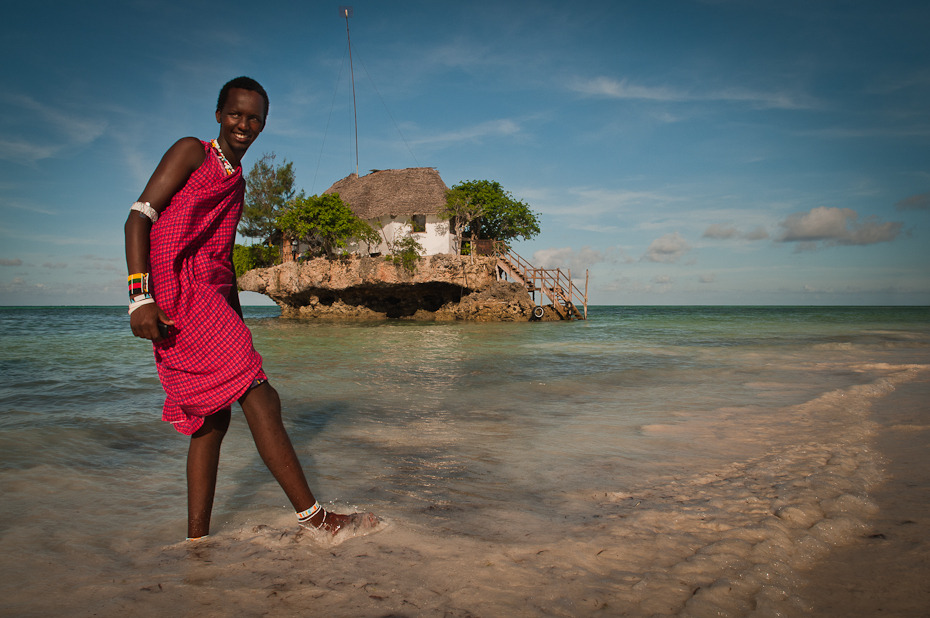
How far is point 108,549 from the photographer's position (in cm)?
194

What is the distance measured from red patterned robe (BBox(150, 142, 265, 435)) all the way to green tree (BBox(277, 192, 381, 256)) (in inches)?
1143

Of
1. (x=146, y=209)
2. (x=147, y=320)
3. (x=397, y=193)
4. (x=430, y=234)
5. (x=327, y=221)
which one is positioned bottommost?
(x=147, y=320)

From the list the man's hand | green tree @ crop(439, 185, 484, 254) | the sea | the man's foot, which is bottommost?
the sea

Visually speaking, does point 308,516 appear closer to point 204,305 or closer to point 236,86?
point 204,305

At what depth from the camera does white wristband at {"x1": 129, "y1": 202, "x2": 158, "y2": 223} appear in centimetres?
173

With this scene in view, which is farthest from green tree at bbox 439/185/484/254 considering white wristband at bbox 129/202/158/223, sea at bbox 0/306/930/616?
white wristband at bbox 129/202/158/223

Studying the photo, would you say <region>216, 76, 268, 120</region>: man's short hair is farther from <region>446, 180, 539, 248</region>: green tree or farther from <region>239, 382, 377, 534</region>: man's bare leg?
<region>446, 180, 539, 248</region>: green tree

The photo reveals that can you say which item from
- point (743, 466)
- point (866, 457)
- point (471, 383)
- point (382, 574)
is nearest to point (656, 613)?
point (382, 574)

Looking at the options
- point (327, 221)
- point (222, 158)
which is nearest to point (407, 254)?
point (327, 221)

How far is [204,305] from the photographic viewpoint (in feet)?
5.98

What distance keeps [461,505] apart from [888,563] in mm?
1629

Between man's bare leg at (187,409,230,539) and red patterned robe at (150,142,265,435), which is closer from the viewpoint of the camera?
red patterned robe at (150,142,265,435)

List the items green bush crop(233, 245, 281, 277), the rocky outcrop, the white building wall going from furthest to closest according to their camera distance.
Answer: green bush crop(233, 245, 281, 277)
the white building wall
the rocky outcrop

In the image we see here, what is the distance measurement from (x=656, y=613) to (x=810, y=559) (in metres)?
0.74
